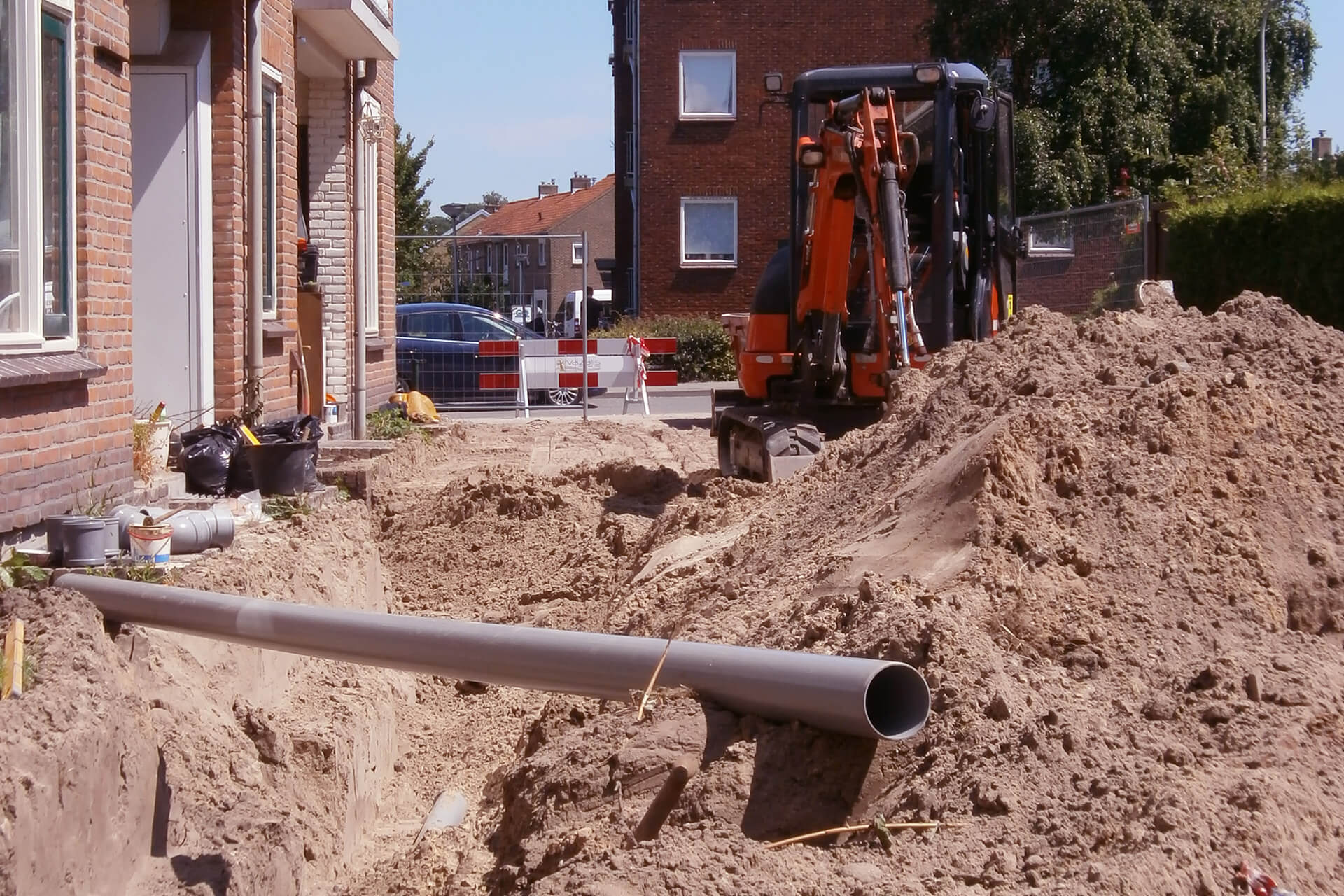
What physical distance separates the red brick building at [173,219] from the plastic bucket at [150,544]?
502 millimetres

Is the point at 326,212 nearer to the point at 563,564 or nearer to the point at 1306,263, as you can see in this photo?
the point at 563,564

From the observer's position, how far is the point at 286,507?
26.8 feet

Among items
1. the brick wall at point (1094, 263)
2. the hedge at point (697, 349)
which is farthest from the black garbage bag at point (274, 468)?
the hedge at point (697, 349)

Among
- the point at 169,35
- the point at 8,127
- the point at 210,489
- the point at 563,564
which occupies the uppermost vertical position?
the point at 169,35

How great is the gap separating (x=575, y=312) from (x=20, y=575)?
2394 cm

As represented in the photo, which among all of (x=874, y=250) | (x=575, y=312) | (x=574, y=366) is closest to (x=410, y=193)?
(x=575, y=312)

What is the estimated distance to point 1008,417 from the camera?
17.4 feet

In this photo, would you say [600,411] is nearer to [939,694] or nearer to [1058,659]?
[1058,659]

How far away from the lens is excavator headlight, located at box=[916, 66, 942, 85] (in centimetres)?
985

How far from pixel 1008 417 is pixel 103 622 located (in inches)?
132

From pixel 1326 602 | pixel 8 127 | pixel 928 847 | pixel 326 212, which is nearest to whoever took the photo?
pixel 928 847

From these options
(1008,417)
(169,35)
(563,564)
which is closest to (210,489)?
(563,564)

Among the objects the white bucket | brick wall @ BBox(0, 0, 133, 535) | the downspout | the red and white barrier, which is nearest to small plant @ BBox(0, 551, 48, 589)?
brick wall @ BBox(0, 0, 133, 535)

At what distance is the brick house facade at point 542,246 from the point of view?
2170 cm
